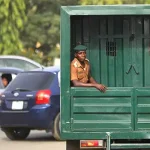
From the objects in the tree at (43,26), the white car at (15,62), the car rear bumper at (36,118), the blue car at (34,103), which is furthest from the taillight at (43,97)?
the tree at (43,26)

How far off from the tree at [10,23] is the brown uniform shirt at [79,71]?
123 ft

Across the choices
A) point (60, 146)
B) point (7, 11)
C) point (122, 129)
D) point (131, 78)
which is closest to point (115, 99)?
point (122, 129)

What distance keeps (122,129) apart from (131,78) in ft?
4.87

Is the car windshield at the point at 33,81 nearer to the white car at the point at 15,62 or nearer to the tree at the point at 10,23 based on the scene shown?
the white car at the point at 15,62

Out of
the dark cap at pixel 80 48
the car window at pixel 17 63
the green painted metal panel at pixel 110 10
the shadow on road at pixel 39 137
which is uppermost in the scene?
the green painted metal panel at pixel 110 10

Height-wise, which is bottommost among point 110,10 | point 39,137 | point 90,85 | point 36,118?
point 39,137

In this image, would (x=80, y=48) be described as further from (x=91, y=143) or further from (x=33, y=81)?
(x=33, y=81)

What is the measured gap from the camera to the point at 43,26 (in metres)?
71.6

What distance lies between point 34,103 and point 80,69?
544cm

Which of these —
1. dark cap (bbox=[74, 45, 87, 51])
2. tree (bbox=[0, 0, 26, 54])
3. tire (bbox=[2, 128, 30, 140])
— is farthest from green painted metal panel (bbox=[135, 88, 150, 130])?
tree (bbox=[0, 0, 26, 54])

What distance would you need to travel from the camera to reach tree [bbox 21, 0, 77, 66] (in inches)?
2768

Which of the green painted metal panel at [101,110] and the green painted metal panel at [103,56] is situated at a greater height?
the green painted metal panel at [103,56]

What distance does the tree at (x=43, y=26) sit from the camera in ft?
231

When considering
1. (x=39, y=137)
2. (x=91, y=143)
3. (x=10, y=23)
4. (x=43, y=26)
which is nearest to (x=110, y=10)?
(x=91, y=143)
